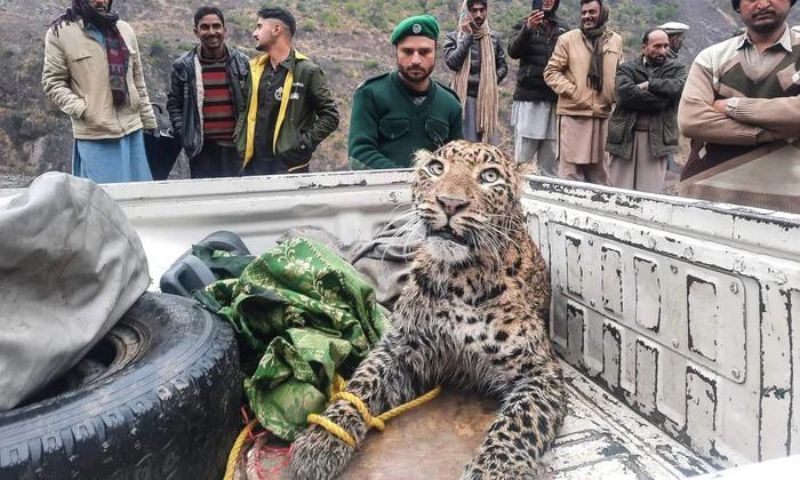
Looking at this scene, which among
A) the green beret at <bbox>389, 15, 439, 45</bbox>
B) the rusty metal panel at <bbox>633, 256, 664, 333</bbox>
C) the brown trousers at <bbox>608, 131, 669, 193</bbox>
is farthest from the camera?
the brown trousers at <bbox>608, 131, 669, 193</bbox>

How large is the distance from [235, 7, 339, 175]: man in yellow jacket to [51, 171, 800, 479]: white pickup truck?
2.46m

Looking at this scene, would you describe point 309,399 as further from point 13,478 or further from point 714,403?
point 714,403

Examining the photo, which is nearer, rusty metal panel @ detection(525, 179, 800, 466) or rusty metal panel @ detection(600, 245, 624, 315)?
rusty metal panel @ detection(525, 179, 800, 466)

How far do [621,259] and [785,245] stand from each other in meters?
0.68

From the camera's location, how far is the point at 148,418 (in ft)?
5.75

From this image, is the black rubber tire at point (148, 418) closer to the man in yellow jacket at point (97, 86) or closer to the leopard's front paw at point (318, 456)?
the leopard's front paw at point (318, 456)

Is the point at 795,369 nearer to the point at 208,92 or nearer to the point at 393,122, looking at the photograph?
the point at 393,122

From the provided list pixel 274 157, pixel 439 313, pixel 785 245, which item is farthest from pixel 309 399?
pixel 274 157

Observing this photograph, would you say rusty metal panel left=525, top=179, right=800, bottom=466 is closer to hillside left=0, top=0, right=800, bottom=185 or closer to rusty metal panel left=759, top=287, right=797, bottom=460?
rusty metal panel left=759, top=287, right=797, bottom=460

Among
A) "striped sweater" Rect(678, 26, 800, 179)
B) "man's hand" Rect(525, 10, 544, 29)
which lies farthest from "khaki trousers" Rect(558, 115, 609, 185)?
"striped sweater" Rect(678, 26, 800, 179)

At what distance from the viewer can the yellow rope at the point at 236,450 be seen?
6.86 ft

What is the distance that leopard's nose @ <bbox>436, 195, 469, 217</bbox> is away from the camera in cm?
Answer: 241

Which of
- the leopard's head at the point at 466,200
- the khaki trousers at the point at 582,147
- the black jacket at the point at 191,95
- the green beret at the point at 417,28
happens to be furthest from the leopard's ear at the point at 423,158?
the khaki trousers at the point at 582,147

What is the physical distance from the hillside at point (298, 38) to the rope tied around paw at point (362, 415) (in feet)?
51.8
